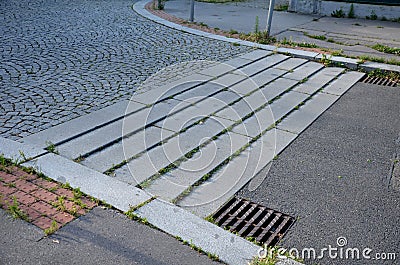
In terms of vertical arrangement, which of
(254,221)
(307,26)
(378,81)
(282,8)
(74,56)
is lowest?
(254,221)

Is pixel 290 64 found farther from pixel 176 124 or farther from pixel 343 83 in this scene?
pixel 176 124

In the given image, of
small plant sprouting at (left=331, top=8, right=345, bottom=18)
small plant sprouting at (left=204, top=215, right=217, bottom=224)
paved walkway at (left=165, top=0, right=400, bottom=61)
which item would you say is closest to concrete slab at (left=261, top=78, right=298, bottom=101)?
paved walkway at (left=165, top=0, right=400, bottom=61)

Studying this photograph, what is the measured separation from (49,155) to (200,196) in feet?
4.78

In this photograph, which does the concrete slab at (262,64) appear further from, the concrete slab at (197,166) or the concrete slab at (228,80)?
the concrete slab at (197,166)

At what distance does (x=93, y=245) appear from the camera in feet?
9.84

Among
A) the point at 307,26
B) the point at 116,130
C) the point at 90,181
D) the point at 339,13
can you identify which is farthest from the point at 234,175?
the point at 339,13

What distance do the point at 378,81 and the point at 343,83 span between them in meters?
0.71

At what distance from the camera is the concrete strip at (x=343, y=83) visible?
6.45 meters

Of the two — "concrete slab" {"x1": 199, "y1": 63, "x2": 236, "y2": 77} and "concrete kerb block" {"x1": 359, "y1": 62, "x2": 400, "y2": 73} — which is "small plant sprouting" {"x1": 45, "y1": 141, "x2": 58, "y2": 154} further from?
"concrete kerb block" {"x1": 359, "y1": 62, "x2": 400, "y2": 73}

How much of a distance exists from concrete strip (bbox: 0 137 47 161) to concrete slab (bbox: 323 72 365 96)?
418 centimetres

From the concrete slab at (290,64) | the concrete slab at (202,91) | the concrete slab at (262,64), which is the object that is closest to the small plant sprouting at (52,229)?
the concrete slab at (202,91)

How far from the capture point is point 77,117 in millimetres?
4867

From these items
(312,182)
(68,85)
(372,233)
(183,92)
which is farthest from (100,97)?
(372,233)

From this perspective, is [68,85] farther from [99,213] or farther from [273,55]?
[273,55]
